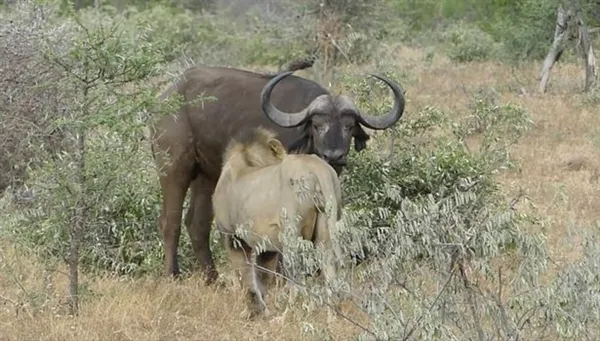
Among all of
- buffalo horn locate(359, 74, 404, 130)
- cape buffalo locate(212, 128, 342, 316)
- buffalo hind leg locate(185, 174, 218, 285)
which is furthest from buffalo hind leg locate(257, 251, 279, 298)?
buffalo horn locate(359, 74, 404, 130)

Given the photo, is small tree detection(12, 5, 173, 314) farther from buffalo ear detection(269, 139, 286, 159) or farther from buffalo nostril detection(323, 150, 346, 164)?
buffalo nostril detection(323, 150, 346, 164)

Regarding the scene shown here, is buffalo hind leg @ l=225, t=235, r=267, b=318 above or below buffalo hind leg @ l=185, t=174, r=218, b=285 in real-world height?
above

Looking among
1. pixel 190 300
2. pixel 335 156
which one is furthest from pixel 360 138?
pixel 190 300

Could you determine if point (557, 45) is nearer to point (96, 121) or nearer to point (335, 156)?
point (335, 156)

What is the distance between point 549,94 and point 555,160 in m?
6.91

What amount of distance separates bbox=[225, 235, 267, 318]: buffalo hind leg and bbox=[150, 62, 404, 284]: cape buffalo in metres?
1.08

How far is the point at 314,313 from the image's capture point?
660cm

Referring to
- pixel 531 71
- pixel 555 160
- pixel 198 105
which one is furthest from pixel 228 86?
pixel 531 71

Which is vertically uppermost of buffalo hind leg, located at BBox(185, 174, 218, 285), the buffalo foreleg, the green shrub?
the buffalo foreleg

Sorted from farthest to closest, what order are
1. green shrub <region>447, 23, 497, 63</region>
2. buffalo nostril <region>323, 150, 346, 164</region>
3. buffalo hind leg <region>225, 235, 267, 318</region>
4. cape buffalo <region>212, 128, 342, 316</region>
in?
green shrub <region>447, 23, 497, 63</region>, buffalo nostril <region>323, 150, 346, 164</region>, buffalo hind leg <region>225, 235, 267, 318</region>, cape buffalo <region>212, 128, 342, 316</region>

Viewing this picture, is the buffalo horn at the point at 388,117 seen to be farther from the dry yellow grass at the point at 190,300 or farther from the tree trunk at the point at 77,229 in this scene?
the tree trunk at the point at 77,229

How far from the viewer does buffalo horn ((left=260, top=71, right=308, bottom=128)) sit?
321 inches

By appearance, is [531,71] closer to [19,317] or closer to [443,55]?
[443,55]

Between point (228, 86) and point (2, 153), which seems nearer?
point (228, 86)
